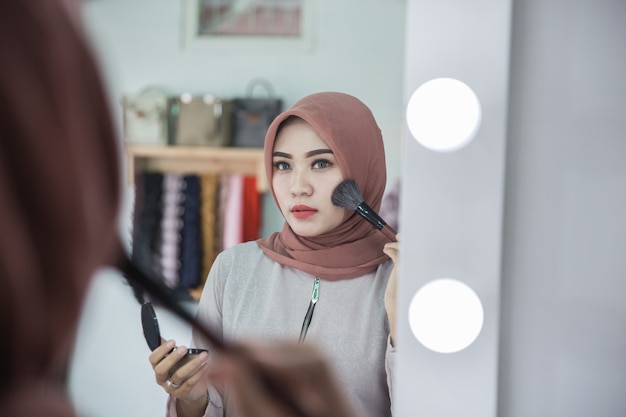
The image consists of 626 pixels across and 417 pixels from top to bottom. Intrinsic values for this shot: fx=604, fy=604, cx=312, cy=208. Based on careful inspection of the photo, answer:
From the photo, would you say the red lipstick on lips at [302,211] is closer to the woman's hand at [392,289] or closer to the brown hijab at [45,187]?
the woman's hand at [392,289]

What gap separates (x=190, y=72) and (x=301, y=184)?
12 cm

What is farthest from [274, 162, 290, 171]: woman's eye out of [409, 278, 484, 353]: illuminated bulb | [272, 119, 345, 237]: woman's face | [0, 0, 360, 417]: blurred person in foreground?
[0, 0, 360, 417]: blurred person in foreground

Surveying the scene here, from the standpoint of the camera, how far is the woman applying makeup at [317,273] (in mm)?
459

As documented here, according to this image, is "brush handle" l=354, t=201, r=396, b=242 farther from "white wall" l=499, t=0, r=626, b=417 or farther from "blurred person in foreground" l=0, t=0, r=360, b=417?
"blurred person in foreground" l=0, t=0, r=360, b=417

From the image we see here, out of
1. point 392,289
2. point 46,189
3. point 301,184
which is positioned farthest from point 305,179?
point 46,189

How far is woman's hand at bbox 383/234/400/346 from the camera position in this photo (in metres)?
0.47

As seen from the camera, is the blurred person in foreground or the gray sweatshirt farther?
the gray sweatshirt

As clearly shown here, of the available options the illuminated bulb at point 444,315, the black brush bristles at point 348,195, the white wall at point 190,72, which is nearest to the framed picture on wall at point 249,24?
the white wall at point 190,72

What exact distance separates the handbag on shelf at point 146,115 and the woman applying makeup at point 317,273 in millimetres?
83

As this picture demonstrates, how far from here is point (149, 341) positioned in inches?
17.7

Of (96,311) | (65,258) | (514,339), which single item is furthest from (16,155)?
(514,339)

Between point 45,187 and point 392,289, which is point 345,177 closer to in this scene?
point 392,289

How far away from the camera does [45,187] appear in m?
0.18

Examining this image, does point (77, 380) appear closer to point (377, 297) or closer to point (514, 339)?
point (377, 297)
